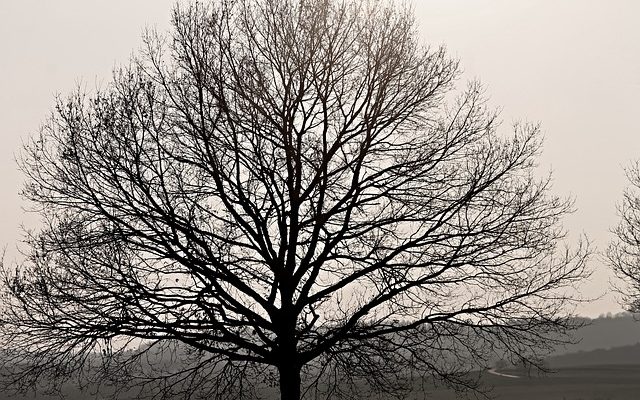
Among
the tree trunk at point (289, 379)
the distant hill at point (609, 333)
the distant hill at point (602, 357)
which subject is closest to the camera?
the tree trunk at point (289, 379)

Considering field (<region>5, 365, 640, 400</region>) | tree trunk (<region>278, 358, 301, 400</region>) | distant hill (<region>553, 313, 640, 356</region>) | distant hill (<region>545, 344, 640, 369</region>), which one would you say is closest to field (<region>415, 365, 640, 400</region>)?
field (<region>5, 365, 640, 400</region>)

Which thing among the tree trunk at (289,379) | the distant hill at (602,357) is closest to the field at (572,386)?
the distant hill at (602,357)

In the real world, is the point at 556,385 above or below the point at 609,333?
below

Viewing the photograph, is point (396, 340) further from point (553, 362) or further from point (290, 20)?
point (553, 362)

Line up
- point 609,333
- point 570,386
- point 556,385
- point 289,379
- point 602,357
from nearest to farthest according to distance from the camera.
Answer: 1. point 289,379
2. point 570,386
3. point 556,385
4. point 602,357
5. point 609,333

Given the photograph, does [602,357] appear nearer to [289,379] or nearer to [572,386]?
[572,386]

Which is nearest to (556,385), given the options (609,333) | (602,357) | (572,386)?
(572,386)

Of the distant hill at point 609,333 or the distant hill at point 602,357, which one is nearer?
the distant hill at point 602,357

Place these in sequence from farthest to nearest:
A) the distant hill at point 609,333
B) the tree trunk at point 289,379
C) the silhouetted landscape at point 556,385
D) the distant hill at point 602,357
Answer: the distant hill at point 609,333 → the distant hill at point 602,357 → the silhouetted landscape at point 556,385 → the tree trunk at point 289,379

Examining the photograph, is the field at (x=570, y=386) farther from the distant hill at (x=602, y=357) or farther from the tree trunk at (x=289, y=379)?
the tree trunk at (x=289, y=379)

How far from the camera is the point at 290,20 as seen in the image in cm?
1353

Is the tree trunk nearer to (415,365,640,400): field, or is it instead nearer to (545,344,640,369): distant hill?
(415,365,640,400): field

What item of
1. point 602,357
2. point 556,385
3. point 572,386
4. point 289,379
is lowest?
point 289,379

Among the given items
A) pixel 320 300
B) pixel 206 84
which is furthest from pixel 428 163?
pixel 206 84
